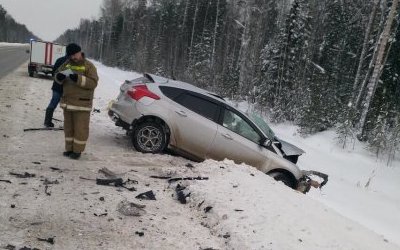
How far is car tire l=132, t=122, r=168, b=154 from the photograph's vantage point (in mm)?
9047

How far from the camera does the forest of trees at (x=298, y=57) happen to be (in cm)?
1883

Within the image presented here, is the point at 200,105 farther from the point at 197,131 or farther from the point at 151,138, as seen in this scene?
the point at 151,138

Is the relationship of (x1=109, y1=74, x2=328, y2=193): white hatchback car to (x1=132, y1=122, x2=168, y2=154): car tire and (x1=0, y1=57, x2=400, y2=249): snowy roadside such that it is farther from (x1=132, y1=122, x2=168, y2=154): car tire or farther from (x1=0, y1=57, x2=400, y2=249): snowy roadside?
(x1=0, y1=57, x2=400, y2=249): snowy roadside

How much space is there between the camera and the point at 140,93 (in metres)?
9.15

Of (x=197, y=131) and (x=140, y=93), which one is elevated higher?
(x=140, y=93)

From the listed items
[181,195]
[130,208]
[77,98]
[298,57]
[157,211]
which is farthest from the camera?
[298,57]

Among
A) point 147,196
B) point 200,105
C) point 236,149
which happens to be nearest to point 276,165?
point 236,149

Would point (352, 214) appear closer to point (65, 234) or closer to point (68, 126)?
point (68, 126)

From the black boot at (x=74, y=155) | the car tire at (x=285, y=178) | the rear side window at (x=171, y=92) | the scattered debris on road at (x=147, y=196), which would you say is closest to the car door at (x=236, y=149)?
the car tire at (x=285, y=178)

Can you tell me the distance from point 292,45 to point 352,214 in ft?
66.8

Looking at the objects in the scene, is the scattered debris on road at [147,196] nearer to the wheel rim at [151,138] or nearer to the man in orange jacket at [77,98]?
the man in orange jacket at [77,98]

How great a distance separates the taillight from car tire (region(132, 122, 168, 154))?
1.83 feet

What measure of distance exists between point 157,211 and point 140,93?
12.7 feet

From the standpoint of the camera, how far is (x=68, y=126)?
745 cm
